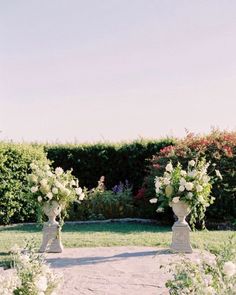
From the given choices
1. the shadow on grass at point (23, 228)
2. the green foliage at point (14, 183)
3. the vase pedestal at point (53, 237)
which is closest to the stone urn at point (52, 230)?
the vase pedestal at point (53, 237)

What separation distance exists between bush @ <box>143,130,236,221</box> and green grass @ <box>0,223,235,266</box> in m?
1.52

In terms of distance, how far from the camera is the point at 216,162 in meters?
14.4

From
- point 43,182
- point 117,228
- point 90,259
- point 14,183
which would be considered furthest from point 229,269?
point 14,183

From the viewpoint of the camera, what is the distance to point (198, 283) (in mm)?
3721

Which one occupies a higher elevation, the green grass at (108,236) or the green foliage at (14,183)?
the green foliage at (14,183)

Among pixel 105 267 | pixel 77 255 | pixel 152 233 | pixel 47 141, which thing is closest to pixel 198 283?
pixel 105 267

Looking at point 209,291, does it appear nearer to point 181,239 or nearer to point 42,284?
point 42,284

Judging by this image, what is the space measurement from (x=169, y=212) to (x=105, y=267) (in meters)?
6.64

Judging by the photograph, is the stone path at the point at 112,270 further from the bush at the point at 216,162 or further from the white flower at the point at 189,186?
the bush at the point at 216,162

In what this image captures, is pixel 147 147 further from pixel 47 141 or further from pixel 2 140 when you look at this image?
pixel 2 140

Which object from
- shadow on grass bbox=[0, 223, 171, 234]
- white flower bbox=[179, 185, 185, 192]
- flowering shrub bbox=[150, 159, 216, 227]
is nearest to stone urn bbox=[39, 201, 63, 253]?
flowering shrub bbox=[150, 159, 216, 227]

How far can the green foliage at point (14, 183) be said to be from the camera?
14500mm

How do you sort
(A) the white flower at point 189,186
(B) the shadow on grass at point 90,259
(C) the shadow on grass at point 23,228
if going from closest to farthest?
(B) the shadow on grass at point 90,259, (A) the white flower at point 189,186, (C) the shadow on grass at point 23,228

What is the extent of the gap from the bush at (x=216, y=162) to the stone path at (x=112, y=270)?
470 centimetres
